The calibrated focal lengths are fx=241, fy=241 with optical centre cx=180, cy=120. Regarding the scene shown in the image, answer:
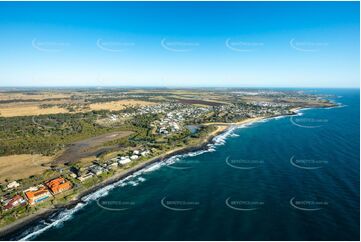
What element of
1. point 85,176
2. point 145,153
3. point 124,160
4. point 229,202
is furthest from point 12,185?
point 229,202

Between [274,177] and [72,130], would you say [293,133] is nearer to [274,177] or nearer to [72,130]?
[274,177]

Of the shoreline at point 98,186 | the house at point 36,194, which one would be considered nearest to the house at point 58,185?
the house at point 36,194

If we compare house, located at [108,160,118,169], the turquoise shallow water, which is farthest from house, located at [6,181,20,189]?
house, located at [108,160,118,169]

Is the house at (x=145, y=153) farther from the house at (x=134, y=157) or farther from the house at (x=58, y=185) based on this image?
the house at (x=58, y=185)

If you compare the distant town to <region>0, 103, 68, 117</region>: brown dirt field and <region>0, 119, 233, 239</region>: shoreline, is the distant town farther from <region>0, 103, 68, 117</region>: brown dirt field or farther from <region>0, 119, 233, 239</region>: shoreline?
<region>0, 103, 68, 117</region>: brown dirt field

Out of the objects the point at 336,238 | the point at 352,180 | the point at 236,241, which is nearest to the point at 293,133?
the point at 352,180

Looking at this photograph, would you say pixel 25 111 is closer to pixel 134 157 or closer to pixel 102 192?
pixel 134 157
